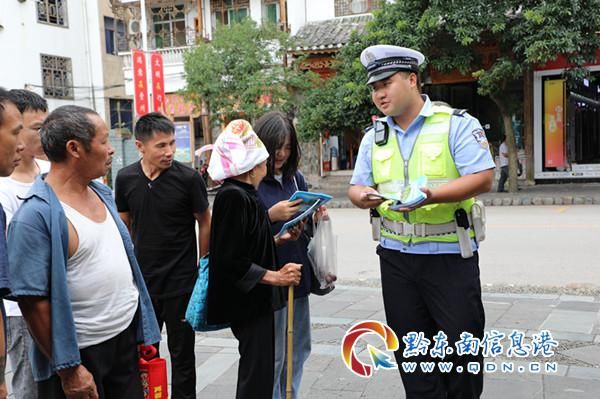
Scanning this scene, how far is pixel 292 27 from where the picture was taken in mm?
18766

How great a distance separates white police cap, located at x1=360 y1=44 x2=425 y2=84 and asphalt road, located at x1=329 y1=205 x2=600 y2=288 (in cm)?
412

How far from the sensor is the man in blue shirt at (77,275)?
2.04m

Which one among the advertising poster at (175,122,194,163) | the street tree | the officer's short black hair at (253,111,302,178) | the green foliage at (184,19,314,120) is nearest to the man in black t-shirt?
the officer's short black hair at (253,111,302,178)

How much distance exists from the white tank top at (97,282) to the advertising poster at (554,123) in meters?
15.6

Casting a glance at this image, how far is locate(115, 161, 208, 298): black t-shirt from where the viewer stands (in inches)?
130

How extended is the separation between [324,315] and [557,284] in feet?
8.72

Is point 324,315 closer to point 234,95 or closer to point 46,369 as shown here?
point 46,369

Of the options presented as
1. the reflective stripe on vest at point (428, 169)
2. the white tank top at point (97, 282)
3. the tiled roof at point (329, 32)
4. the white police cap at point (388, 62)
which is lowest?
the white tank top at point (97, 282)

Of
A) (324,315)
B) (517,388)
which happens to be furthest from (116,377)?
(324,315)

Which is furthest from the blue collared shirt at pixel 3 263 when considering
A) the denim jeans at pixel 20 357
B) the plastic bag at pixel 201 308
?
the plastic bag at pixel 201 308

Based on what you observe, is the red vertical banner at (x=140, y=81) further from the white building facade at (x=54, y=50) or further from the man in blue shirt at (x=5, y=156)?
the man in blue shirt at (x=5, y=156)

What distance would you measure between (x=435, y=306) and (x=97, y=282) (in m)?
1.53

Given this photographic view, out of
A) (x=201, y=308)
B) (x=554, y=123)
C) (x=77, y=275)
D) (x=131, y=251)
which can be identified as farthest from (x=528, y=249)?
(x=554, y=123)

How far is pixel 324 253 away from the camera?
3072 millimetres
